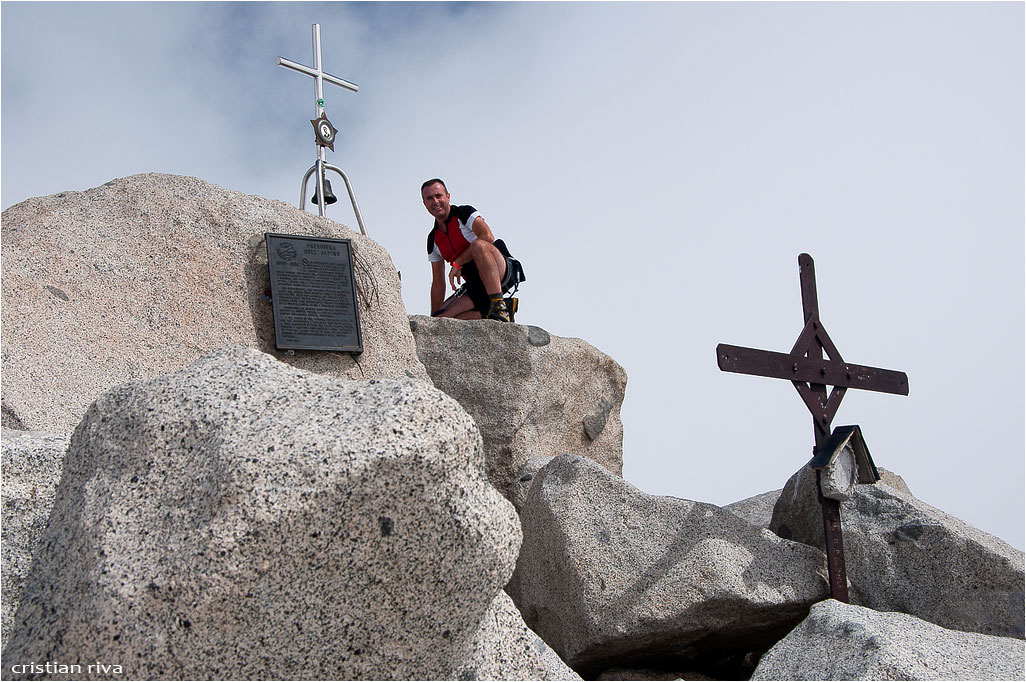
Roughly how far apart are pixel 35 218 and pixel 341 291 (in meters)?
1.79

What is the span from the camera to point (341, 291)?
5.69 m

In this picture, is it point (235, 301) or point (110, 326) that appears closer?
point (110, 326)

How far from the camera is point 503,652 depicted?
2494mm

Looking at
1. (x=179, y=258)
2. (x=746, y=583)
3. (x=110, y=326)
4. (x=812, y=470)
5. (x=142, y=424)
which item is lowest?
(x=746, y=583)

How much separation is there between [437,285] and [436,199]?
2.54ft

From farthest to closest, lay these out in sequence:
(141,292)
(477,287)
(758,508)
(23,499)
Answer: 1. (477,287)
2. (758,508)
3. (141,292)
4. (23,499)

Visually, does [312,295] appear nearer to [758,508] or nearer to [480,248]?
[480,248]

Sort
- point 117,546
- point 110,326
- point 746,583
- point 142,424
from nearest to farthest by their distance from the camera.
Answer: point 117,546
point 142,424
point 746,583
point 110,326

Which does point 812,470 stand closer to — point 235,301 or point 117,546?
point 235,301

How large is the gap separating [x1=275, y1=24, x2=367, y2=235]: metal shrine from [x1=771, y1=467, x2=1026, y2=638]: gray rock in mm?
5348

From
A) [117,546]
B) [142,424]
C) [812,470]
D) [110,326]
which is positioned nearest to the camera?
[117,546]

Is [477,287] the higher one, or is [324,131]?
[324,131]

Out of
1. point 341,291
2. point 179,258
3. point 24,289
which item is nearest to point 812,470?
point 341,291

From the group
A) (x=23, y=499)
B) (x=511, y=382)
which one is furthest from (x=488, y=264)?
(x=23, y=499)
